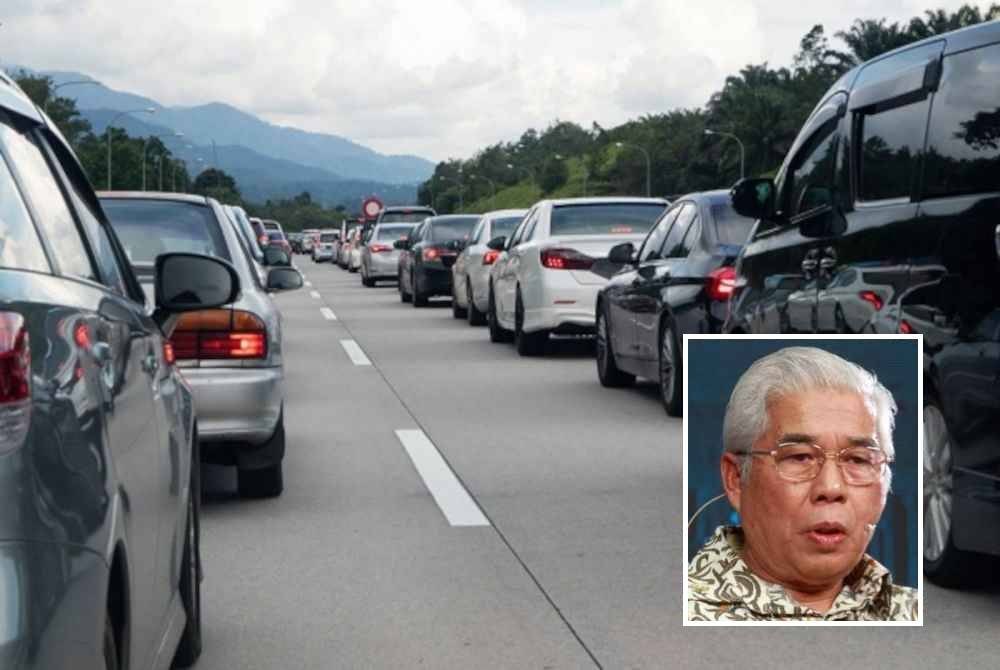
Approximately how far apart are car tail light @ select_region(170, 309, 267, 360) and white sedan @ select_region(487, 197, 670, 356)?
8.86m

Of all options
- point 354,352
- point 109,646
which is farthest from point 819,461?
point 354,352

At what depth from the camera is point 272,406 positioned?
9.41 metres

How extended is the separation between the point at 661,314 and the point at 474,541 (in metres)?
5.61

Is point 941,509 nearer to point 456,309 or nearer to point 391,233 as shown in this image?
point 456,309

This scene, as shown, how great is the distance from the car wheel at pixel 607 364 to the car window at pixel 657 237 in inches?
39.7

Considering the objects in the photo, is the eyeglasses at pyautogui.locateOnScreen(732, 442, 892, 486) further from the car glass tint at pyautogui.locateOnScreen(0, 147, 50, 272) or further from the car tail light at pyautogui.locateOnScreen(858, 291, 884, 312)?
the car tail light at pyautogui.locateOnScreen(858, 291, 884, 312)

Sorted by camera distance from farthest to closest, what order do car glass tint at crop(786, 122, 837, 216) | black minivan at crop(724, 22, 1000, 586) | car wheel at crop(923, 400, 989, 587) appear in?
car glass tint at crop(786, 122, 837, 216)
car wheel at crop(923, 400, 989, 587)
black minivan at crop(724, 22, 1000, 586)

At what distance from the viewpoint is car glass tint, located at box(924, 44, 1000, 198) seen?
6703mm

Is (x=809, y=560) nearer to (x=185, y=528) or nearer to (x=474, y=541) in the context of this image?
(x=185, y=528)

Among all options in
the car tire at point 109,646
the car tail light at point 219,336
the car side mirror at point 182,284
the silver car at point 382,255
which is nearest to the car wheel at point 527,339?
the car tail light at point 219,336

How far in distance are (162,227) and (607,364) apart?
568cm

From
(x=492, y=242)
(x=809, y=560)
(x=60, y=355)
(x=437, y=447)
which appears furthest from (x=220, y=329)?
(x=492, y=242)

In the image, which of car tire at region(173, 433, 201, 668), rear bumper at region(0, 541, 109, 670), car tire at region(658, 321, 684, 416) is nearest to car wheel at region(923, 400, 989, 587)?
car tire at region(173, 433, 201, 668)

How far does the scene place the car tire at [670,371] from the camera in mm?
13266
